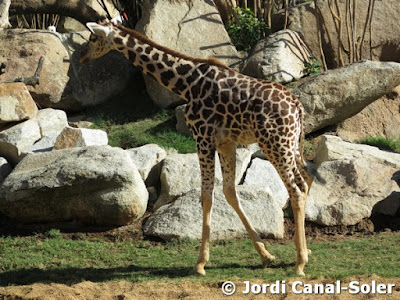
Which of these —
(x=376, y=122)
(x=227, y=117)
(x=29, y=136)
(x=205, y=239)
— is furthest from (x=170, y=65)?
(x=376, y=122)

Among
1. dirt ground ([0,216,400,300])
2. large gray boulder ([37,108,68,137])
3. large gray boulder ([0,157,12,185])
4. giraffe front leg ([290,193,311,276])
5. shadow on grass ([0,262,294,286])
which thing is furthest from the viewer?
large gray boulder ([37,108,68,137])

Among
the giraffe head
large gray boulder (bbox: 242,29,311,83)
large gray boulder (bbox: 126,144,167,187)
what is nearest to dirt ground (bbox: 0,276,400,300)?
the giraffe head

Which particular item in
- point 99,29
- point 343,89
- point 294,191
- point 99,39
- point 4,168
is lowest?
point 4,168

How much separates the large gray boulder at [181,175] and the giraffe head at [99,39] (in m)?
2.73

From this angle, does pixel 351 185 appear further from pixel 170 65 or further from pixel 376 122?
pixel 170 65

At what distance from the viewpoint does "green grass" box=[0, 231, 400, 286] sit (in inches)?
341

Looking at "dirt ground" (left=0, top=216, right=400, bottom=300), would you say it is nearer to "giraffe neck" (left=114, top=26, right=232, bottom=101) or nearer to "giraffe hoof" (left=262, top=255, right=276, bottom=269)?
"giraffe hoof" (left=262, top=255, right=276, bottom=269)

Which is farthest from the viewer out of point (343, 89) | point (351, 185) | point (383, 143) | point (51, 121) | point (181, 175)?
point (51, 121)

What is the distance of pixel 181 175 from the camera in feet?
38.6

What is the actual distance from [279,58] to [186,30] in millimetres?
2161

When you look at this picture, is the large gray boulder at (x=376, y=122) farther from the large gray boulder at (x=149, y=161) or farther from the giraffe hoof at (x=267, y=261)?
the giraffe hoof at (x=267, y=261)

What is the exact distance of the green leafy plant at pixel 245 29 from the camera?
51.3 ft

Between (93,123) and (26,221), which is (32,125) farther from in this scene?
(26,221)

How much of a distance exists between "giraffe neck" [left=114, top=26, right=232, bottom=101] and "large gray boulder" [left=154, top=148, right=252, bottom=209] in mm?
2622
